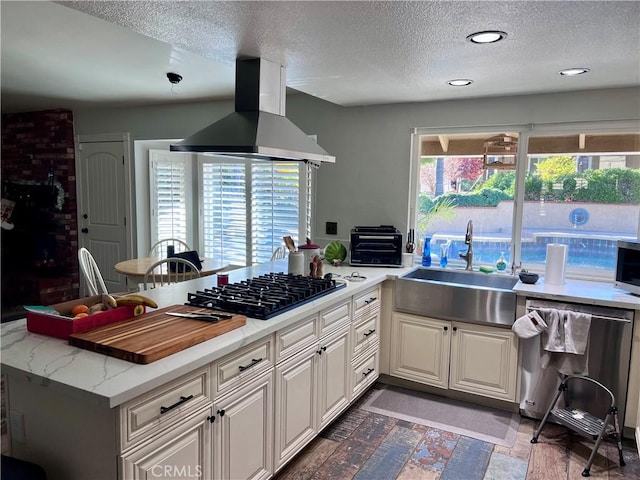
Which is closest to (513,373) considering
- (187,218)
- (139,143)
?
(187,218)

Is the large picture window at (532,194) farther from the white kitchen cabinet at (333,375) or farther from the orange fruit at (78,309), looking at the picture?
the orange fruit at (78,309)

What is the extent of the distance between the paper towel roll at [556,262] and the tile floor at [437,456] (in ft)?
3.13

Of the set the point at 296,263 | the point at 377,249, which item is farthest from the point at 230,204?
the point at 296,263

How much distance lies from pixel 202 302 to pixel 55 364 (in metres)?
0.80

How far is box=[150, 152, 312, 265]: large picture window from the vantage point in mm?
4387

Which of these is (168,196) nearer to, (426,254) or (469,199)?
(426,254)

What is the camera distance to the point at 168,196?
508 centimetres

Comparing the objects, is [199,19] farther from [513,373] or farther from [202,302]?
[513,373]

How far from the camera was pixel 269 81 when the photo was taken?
2576 millimetres

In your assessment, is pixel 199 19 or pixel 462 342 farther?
pixel 462 342

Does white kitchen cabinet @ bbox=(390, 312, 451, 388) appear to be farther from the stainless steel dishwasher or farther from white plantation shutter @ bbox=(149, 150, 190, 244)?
white plantation shutter @ bbox=(149, 150, 190, 244)

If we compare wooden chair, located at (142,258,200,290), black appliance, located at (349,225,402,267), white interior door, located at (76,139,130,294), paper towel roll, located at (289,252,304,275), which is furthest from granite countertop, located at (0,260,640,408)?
white interior door, located at (76,139,130,294)

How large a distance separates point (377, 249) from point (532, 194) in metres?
1.24

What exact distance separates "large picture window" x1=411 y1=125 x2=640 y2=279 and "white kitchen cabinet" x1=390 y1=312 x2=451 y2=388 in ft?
2.40
